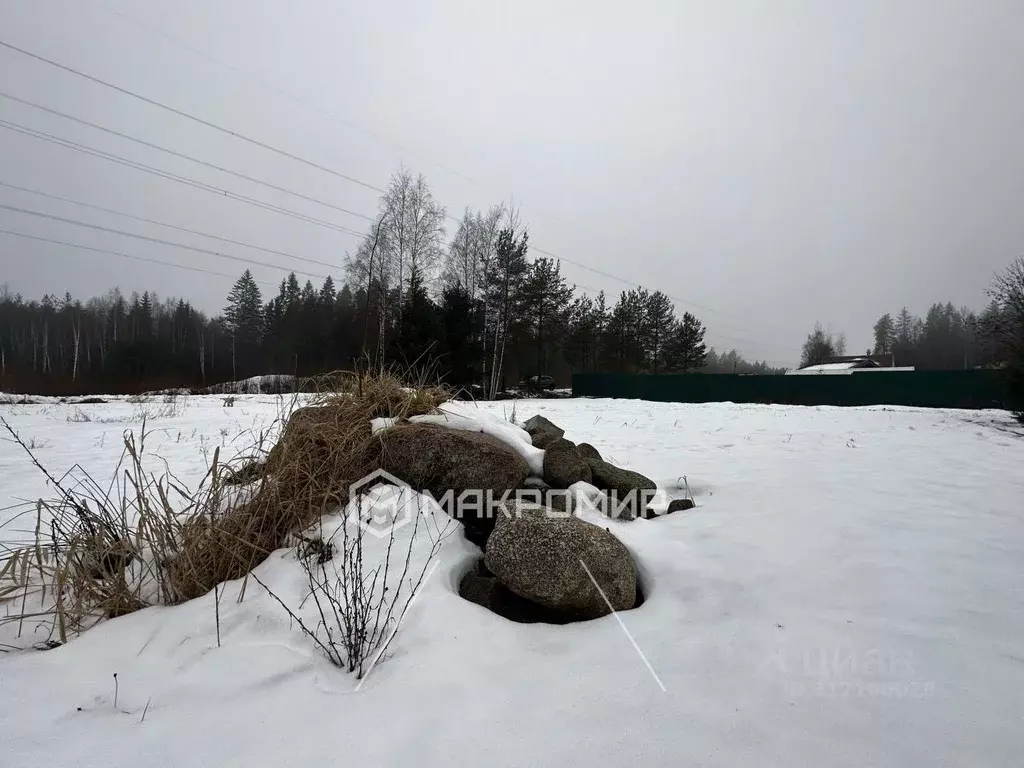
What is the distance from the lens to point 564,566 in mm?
1830

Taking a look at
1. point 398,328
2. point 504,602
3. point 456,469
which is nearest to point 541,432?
point 456,469

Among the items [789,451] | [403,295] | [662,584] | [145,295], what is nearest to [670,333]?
[403,295]

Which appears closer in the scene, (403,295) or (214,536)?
(214,536)

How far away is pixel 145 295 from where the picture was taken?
35.7m

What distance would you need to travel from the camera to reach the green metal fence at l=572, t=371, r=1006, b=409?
1407 cm

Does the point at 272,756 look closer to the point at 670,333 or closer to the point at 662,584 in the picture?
the point at 662,584

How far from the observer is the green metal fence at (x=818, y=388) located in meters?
14.1

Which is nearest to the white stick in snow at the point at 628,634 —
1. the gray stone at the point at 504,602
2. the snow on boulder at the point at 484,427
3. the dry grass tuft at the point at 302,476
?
the gray stone at the point at 504,602

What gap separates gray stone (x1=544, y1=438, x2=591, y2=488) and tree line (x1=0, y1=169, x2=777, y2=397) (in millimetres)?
1642

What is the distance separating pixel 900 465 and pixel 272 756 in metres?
4.94

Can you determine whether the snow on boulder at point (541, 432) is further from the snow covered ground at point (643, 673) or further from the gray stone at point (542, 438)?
the snow covered ground at point (643, 673)

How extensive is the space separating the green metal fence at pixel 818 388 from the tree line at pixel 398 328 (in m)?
5.17

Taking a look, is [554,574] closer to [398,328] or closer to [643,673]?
[643,673]

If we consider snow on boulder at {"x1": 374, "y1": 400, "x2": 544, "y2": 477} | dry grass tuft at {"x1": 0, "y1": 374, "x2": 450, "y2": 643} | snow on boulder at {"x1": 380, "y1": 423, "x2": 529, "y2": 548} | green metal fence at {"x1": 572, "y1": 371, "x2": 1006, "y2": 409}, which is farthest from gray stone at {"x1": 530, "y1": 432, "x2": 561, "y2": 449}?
green metal fence at {"x1": 572, "y1": 371, "x2": 1006, "y2": 409}
